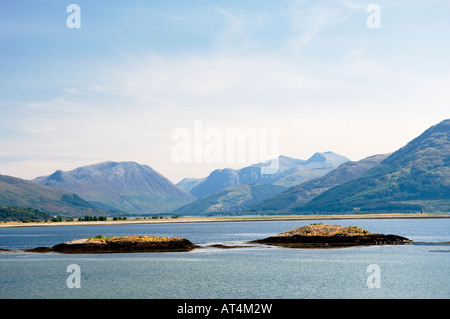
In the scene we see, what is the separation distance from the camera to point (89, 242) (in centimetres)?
12000

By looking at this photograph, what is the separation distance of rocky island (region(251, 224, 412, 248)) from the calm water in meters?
14.4

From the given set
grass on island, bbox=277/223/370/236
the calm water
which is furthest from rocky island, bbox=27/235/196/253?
grass on island, bbox=277/223/370/236

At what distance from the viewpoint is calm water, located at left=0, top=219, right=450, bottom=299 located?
61.0 m

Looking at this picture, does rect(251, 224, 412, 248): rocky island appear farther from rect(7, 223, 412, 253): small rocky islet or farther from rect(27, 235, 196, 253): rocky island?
rect(27, 235, 196, 253): rocky island

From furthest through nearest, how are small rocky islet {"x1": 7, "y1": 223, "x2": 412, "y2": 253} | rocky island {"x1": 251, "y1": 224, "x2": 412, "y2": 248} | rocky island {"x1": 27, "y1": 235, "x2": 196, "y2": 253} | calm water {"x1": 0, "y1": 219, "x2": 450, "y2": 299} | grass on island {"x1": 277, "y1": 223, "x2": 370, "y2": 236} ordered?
grass on island {"x1": 277, "y1": 223, "x2": 370, "y2": 236} → rocky island {"x1": 251, "y1": 224, "x2": 412, "y2": 248} → small rocky islet {"x1": 7, "y1": 223, "x2": 412, "y2": 253} → rocky island {"x1": 27, "y1": 235, "x2": 196, "y2": 253} → calm water {"x1": 0, "y1": 219, "x2": 450, "y2": 299}

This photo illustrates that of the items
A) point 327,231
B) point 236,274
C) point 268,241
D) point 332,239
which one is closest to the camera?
point 236,274

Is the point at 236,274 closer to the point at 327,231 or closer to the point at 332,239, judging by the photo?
the point at 332,239

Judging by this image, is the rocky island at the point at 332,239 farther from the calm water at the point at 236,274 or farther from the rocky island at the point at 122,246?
the rocky island at the point at 122,246

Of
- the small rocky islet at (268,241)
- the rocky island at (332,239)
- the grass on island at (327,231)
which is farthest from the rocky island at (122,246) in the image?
the grass on island at (327,231)

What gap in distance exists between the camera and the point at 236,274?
75625 mm

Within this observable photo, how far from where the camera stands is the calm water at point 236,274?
200 feet

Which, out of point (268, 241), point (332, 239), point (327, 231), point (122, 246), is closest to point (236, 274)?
point (122, 246)

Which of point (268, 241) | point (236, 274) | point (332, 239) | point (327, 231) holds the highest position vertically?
point (327, 231)

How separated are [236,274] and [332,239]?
61.4 metres
